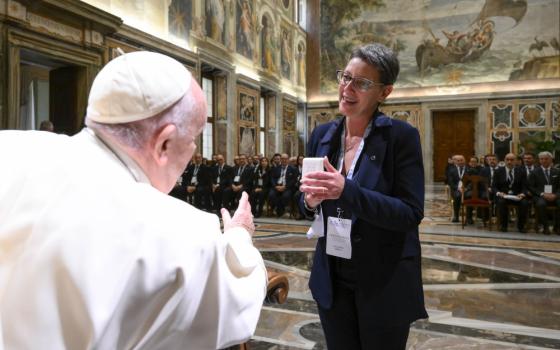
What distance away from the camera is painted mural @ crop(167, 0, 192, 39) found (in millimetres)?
12336

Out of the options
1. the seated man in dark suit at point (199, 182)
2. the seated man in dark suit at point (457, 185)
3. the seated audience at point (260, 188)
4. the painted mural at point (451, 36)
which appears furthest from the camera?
the painted mural at point (451, 36)

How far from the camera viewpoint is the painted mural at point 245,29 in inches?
640

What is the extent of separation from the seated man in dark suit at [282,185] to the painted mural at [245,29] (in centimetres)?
642

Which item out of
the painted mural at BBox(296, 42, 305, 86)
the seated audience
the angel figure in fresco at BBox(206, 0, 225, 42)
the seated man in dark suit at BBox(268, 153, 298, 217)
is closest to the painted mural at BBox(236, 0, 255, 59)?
the angel figure in fresco at BBox(206, 0, 225, 42)

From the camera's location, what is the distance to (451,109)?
21.2 meters

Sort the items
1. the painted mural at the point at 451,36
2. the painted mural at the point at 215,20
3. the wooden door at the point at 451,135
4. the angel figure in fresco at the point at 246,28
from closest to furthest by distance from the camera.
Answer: the painted mural at the point at 215,20, the angel figure in fresco at the point at 246,28, the painted mural at the point at 451,36, the wooden door at the point at 451,135

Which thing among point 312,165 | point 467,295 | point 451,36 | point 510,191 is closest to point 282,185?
point 510,191

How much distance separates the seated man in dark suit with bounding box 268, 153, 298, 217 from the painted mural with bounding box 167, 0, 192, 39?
4.70 meters

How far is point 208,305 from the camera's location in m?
0.90

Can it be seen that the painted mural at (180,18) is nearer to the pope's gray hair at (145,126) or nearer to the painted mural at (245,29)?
the painted mural at (245,29)

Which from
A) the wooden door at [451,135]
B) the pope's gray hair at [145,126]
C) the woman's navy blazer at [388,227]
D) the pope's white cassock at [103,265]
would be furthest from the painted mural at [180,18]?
the wooden door at [451,135]

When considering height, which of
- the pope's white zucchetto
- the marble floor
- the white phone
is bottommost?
the marble floor

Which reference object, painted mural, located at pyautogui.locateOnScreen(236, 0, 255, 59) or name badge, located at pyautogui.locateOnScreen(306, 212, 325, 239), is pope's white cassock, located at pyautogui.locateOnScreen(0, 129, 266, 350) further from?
painted mural, located at pyautogui.locateOnScreen(236, 0, 255, 59)

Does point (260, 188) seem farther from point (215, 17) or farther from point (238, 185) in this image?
point (215, 17)
